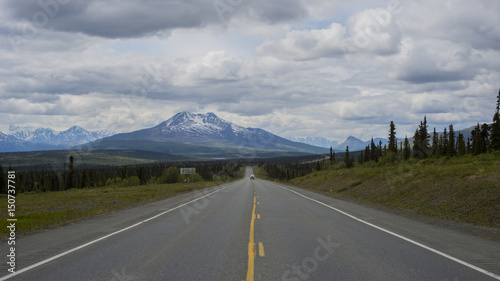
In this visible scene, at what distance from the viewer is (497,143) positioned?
61750mm

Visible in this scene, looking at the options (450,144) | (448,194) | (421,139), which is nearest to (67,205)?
(448,194)

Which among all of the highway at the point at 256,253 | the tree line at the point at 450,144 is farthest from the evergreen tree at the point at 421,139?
the highway at the point at 256,253

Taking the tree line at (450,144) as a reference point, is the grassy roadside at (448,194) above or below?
below

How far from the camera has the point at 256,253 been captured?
9125mm

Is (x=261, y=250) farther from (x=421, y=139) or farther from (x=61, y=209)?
(x=421, y=139)

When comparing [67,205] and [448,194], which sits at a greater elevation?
[448,194]

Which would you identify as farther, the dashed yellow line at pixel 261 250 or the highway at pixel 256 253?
the dashed yellow line at pixel 261 250

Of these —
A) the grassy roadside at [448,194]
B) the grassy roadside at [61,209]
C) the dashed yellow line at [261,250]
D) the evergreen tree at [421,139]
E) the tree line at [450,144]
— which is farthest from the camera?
the evergreen tree at [421,139]

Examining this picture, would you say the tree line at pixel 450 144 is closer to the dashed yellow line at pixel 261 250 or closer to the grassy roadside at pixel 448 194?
the grassy roadside at pixel 448 194

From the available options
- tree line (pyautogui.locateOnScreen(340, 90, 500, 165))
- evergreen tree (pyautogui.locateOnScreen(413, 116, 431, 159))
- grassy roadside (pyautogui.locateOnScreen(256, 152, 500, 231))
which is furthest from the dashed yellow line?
evergreen tree (pyautogui.locateOnScreen(413, 116, 431, 159))

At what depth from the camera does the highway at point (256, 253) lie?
→ 7281mm

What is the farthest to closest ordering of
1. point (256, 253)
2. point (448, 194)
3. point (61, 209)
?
point (61, 209)
point (448, 194)
point (256, 253)

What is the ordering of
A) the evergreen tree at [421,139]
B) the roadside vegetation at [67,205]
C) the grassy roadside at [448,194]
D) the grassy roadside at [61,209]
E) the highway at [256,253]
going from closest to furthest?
the highway at [256,253], the grassy roadside at [61,209], the grassy roadside at [448,194], the roadside vegetation at [67,205], the evergreen tree at [421,139]

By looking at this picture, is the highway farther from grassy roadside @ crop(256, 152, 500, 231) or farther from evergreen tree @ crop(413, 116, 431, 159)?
evergreen tree @ crop(413, 116, 431, 159)
